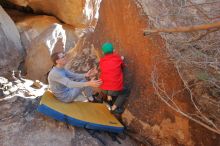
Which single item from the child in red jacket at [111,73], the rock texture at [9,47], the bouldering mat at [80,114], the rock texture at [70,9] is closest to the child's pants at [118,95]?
the child in red jacket at [111,73]

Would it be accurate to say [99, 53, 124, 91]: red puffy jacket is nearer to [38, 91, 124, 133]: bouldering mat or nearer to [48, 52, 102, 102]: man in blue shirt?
[48, 52, 102, 102]: man in blue shirt

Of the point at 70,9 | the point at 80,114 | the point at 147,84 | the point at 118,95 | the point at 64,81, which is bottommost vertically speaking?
the point at 80,114

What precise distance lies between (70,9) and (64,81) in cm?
695

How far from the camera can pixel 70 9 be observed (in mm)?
12414

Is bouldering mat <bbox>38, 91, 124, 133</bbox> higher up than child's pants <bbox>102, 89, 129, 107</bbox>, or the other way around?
child's pants <bbox>102, 89, 129, 107</bbox>

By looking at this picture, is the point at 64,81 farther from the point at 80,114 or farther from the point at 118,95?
the point at 118,95

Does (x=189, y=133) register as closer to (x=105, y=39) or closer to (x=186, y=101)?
(x=186, y=101)

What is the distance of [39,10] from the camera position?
1298 cm

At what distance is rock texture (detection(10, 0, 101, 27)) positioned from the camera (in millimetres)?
12296

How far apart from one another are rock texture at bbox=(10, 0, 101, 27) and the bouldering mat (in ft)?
21.1

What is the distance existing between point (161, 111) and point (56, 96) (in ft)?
5.59

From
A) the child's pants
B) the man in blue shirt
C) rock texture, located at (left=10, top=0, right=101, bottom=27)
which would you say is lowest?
the child's pants

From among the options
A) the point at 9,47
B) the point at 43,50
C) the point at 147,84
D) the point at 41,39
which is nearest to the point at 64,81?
the point at 147,84

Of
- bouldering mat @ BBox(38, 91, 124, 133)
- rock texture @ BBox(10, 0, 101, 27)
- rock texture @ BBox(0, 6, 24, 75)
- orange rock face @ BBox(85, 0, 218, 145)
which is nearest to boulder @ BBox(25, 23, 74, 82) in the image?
rock texture @ BBox(0, 6, 24, 75)
